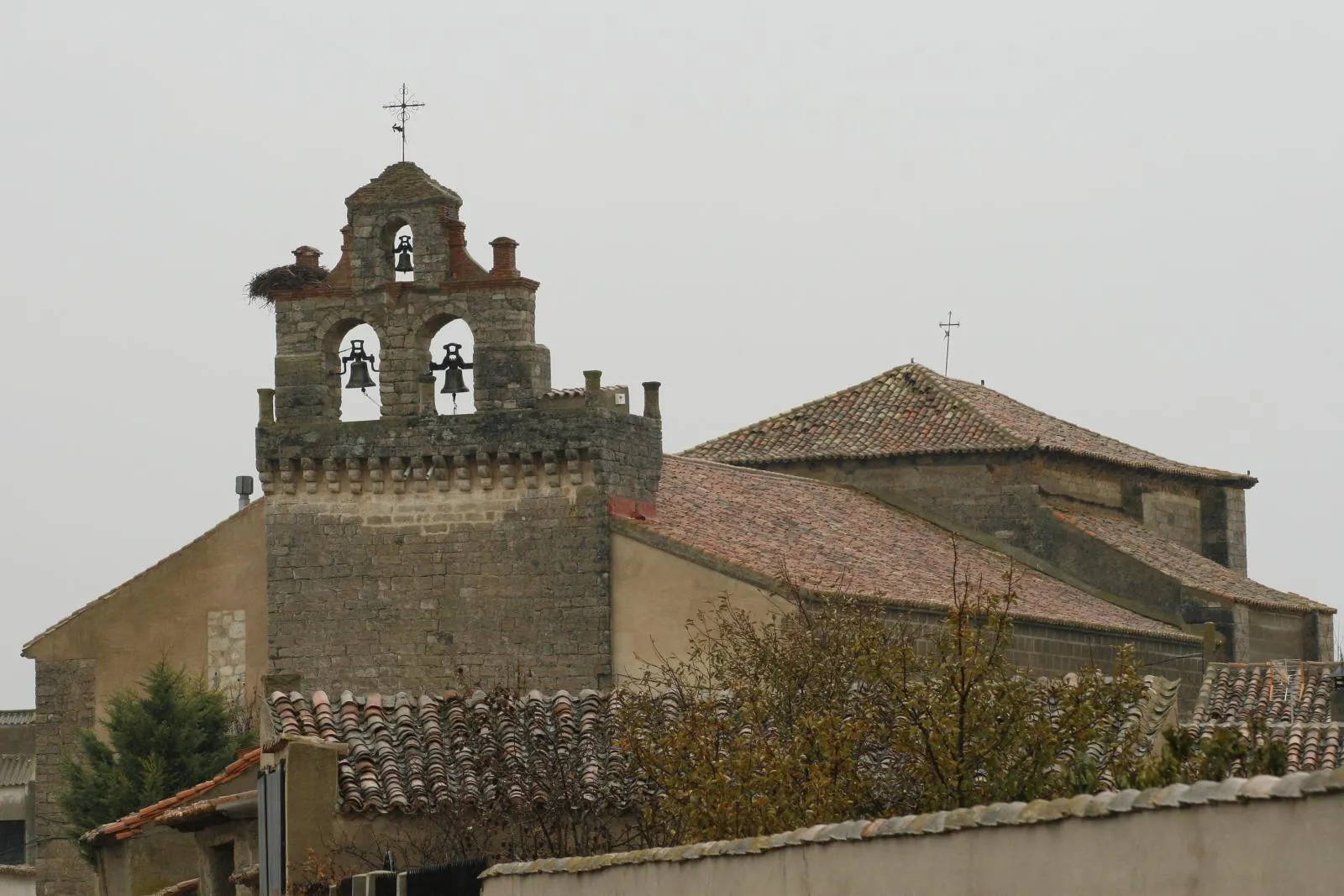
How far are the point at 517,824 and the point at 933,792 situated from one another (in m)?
4.45

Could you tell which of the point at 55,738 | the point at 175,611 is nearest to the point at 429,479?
the point at 175,611

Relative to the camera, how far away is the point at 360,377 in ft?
108

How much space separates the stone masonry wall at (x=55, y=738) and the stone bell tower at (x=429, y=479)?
3.15 m

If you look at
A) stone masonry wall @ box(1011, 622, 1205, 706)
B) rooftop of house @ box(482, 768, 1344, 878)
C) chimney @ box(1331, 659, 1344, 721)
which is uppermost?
stone masonry wall @ box(1011, 622, 1205, 706)

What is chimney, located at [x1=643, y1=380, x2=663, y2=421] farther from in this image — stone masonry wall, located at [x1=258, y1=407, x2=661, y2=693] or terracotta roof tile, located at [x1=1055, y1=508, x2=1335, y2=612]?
terracotta roof tile, located at [x1=1055, y1=508, x2=1335, y2=612]

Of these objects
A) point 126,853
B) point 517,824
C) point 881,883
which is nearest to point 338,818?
point 517,824

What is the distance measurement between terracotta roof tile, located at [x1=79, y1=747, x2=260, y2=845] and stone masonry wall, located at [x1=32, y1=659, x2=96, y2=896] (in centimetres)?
666

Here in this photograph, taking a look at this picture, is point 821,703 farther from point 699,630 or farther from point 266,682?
point 699,630

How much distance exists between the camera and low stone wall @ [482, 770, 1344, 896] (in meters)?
8.25

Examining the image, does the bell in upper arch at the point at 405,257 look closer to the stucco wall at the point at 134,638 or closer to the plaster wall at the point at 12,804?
the stucco wall at the point at 134,638

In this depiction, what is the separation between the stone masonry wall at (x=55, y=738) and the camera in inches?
1325

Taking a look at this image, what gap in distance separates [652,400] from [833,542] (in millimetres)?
3350

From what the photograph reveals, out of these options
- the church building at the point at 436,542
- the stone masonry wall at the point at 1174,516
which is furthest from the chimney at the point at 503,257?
the stone masonry wall at the point at 1174,516

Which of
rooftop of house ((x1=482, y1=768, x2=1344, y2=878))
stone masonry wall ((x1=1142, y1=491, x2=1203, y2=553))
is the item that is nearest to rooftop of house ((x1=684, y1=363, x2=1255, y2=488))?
stone masonry wall ((x1=1142, y1=491, x2=1203, y2=553))
